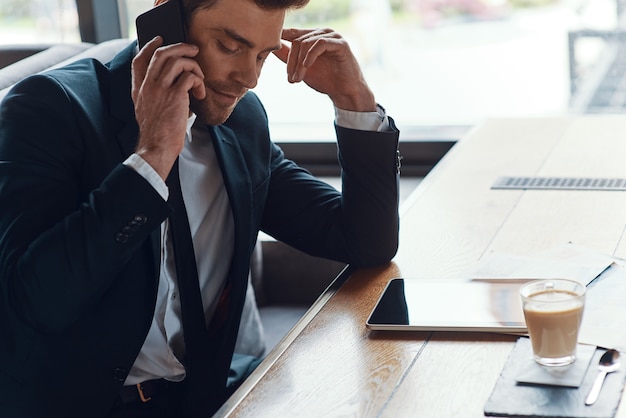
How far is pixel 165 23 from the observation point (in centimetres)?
146

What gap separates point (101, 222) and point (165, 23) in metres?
0.36

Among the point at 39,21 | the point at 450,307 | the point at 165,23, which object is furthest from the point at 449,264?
the point at 39,21

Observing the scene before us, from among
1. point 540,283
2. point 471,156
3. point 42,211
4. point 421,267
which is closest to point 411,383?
point 540,283

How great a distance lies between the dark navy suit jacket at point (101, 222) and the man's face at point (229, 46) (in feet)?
0.35

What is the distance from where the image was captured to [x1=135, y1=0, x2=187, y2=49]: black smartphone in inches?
56.9

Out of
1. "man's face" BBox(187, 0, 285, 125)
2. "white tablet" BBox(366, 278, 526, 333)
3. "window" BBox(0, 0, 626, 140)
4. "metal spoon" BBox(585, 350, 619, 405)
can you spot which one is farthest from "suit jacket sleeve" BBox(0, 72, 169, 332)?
"window" BBox(0, 0, 626, 140)

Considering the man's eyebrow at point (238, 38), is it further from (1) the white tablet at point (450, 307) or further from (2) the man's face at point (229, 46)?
(1) the white tablet at point (450, 307)

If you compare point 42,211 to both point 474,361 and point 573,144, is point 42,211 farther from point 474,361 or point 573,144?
point 573,144

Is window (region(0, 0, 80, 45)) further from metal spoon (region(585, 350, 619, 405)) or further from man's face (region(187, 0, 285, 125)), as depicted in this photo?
metal spoon (region(585, 350, 619, 405))

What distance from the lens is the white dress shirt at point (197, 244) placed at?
1520mm

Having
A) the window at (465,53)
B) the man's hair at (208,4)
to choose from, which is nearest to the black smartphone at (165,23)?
the man's hair at (208,4)

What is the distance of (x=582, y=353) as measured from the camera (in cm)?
110

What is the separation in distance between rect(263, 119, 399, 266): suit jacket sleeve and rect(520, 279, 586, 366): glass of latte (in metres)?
0.46

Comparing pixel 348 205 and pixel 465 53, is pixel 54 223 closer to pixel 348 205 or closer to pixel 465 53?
pixel 348 205
